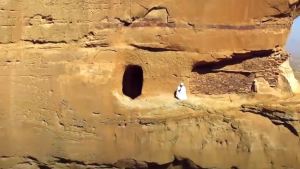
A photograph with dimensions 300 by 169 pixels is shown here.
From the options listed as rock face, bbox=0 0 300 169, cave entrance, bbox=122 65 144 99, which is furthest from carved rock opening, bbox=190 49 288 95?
cave entrance, bbox=122 65 144 99

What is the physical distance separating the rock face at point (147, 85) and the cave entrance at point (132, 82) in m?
0.08

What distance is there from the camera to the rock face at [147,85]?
22.6 feet

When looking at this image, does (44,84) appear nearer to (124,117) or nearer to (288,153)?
(124,117)

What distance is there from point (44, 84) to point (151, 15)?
1636 millimetres

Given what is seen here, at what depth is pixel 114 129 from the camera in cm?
713

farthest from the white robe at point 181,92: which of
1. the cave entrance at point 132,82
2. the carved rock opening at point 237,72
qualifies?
the cave entrance at point 132,82

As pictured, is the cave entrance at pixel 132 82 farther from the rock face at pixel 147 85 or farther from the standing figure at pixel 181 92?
the standing figure at pixel 181 92

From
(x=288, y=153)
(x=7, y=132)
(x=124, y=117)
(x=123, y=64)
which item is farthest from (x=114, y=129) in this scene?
(x=288, y=153)

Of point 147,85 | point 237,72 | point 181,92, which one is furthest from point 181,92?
point 237,72

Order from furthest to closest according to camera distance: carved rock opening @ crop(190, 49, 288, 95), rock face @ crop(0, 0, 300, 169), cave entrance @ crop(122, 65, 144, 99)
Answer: cave entrance @ crop(122, 65, 144, 99) → carved rock opening @ crop(190, 49, 288, 95) → rock face @ crop(0, 0, 300, 169)

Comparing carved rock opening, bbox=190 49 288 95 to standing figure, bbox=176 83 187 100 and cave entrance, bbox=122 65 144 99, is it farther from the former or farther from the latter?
cave entrance, bbox=122 65 144 99

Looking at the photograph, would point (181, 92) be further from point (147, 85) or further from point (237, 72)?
point (237, 72)

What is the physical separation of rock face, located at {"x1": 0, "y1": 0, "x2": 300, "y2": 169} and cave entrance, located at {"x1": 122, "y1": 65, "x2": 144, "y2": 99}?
8cm

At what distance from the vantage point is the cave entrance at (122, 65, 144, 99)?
743cm
